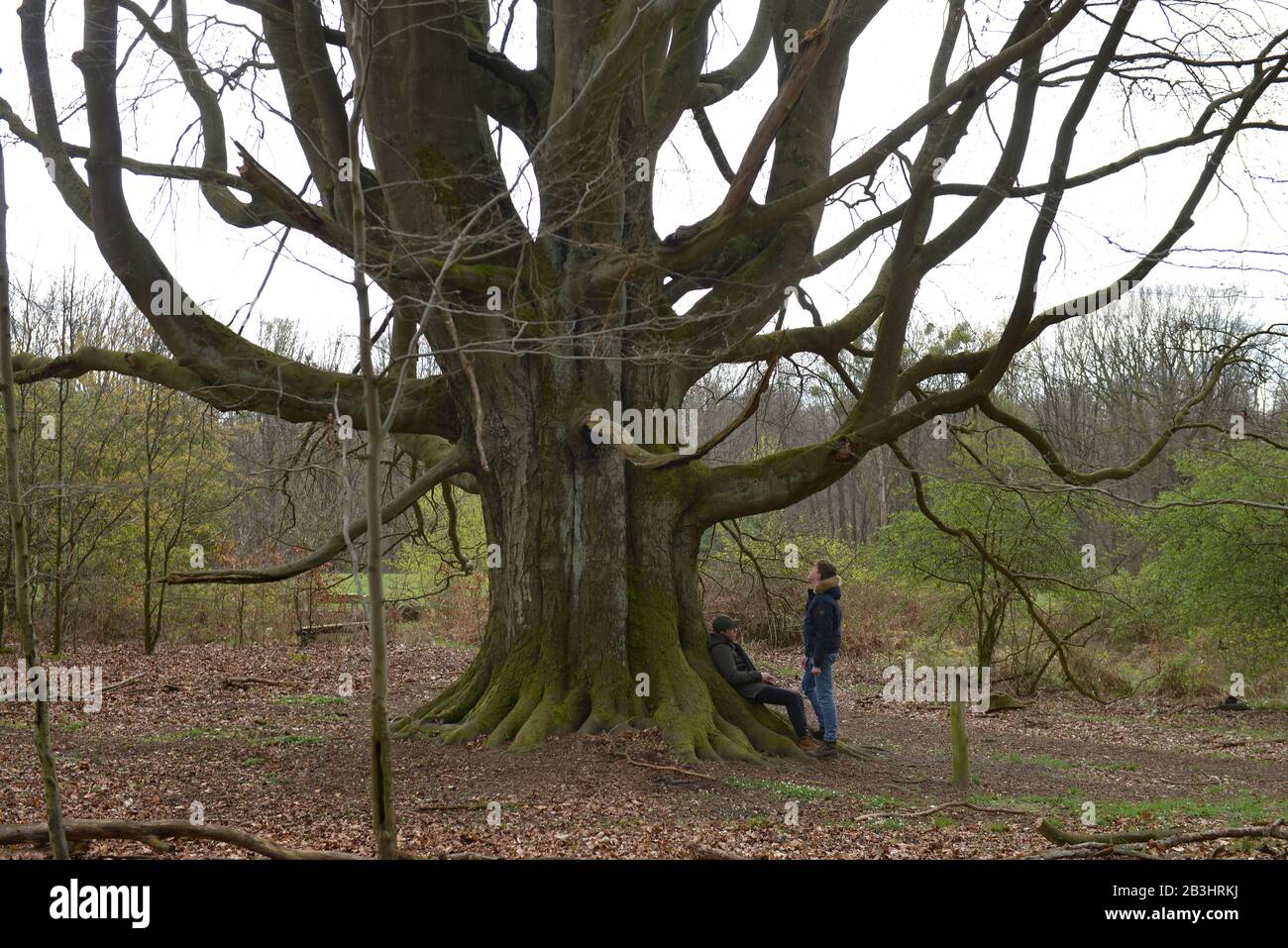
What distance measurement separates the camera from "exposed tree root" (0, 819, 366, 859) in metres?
4.50

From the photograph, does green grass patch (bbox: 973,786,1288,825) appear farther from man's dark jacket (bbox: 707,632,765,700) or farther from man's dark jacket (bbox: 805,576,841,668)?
man's dark jacket (bbox: 707,632,765,700)

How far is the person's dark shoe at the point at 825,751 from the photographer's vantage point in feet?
29.5

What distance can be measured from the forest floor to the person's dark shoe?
0.08 meters

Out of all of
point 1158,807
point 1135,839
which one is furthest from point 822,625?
point 1135,839

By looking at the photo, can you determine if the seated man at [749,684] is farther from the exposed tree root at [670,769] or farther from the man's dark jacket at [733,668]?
the exposed tree root at [670,769]

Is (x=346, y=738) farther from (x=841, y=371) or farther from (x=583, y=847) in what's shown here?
(x=841, y=371)

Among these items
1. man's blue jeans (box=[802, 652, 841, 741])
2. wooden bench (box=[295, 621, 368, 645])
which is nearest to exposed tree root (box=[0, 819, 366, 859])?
man's blue jeans (box=[802, 652, 841, 741])

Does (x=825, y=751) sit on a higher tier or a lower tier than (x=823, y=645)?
lower

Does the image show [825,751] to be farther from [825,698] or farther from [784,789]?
[784,789]

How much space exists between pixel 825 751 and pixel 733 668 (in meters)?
1.06

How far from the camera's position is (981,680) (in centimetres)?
1510

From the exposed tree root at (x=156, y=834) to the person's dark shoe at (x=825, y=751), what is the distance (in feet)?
17.0

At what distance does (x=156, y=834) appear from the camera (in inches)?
190

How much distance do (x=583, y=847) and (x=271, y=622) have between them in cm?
1559
